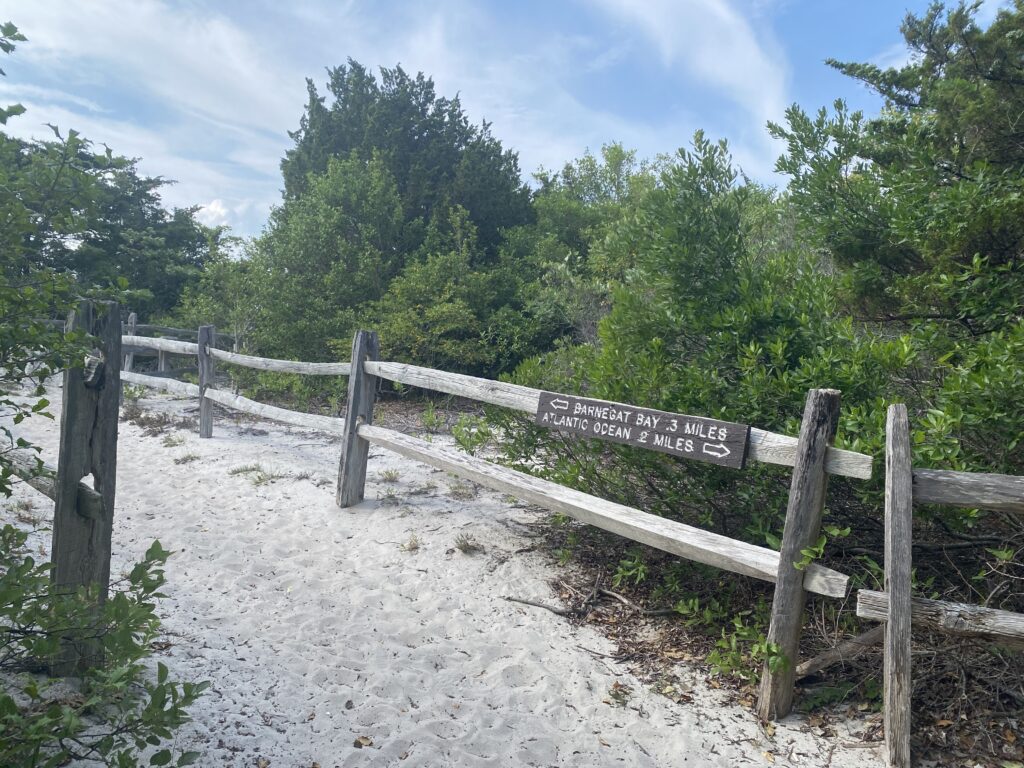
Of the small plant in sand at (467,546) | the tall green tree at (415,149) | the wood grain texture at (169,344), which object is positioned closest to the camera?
the small plant in sand at (467,546)

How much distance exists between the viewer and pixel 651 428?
390cm

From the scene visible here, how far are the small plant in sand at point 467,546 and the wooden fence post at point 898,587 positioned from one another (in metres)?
2.95

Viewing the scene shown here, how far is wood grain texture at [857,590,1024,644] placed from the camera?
2893 mm

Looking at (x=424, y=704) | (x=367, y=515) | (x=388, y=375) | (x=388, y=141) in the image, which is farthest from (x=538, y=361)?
(x=388, y=141)

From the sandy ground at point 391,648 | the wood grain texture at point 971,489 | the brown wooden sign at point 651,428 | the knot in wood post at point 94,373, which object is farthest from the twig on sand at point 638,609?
the knot in wood post at point 94,373

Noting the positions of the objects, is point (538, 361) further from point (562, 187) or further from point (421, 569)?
point (562, 187)

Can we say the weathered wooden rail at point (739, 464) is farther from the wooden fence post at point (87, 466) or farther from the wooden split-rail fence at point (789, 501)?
the wooden fence post at point (87, 466)

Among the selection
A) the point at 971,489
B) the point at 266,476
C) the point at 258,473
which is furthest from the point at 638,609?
the point at 258,473

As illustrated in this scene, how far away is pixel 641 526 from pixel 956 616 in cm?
156

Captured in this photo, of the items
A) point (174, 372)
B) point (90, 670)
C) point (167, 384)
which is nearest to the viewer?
point (90, 670)

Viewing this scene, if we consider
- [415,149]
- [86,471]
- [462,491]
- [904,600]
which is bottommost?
[462,491]

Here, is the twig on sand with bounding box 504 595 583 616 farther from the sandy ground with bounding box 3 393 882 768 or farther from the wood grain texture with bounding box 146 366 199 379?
the wood grain texture with bounding box 146 366 199 379

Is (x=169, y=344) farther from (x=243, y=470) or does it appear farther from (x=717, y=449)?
(x=717, y=449)

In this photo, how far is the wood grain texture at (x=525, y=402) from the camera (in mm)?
3189
